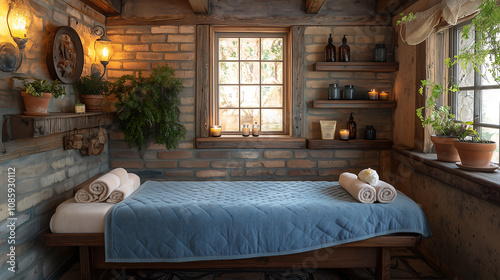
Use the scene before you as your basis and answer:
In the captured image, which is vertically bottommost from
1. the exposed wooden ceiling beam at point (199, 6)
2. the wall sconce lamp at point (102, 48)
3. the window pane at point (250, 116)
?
the window pane at point (250, 116)

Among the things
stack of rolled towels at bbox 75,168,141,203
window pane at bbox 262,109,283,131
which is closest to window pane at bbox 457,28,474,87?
window pane at bbox 262,109,283,131

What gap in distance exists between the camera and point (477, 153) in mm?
2387

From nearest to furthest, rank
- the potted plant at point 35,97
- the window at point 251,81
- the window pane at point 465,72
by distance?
the potted plant at point 35,97
the window pane at point 465,72
the window at point 251,81

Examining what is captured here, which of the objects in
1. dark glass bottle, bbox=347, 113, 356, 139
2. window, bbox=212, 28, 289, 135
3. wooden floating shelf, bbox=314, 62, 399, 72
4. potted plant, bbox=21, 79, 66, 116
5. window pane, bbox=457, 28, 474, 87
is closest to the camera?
potted plant, bbox=21, 79, 66, 116

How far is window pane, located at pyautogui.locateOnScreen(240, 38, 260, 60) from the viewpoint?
154 inches

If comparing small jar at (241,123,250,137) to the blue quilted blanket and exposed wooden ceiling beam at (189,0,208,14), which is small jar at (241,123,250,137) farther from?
the blue quilted blanket

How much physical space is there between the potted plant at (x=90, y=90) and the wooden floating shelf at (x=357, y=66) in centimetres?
209

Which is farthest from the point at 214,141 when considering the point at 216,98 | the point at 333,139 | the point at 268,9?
the point at 268,9

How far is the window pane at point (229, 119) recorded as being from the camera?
3959mm

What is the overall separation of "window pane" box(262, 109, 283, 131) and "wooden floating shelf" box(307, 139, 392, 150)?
1.38 feet

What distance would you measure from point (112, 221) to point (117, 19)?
7.54ft

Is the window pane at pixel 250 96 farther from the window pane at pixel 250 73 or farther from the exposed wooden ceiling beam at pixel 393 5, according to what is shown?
the exposed wooden ceiling beam at pixel 393 5

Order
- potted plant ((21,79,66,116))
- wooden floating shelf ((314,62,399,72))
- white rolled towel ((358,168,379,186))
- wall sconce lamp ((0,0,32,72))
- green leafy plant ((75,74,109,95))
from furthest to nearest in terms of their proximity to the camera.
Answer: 1. wooden floating shelf ((314,62,399,72))
2. green leafy plant ((75,74,109,95))
3. white rolled towel ((358,168,379,186))
4. potted plant ((21,79,66,116))
5. wall sconce lamp ((0,0,32,72))

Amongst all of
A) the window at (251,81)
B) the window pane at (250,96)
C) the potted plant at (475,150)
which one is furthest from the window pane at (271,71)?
the potted plant at (475,150)
